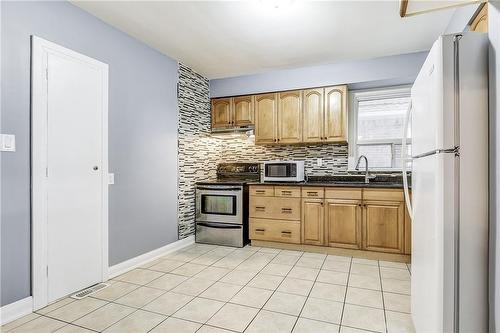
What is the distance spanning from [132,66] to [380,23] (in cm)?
262

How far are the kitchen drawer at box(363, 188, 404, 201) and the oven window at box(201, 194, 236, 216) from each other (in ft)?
5.67

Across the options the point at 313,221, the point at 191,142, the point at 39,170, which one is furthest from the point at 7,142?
the point at 313,221

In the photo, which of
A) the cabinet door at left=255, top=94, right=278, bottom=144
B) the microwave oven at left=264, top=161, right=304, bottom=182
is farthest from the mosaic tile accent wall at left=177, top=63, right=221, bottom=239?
the microwave oven at left=264, top=161, right=304, bottom=182

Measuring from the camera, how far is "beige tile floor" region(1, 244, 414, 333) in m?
1.92

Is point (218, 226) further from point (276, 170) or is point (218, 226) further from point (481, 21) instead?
point (481, 21)

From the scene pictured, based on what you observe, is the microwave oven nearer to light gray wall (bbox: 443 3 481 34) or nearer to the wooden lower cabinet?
the wooden lower cabinet

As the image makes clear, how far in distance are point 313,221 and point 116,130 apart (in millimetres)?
2535

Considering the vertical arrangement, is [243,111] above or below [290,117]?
above

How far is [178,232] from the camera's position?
3.80m

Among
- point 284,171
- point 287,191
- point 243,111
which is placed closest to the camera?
point 287,191

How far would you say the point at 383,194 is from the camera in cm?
329

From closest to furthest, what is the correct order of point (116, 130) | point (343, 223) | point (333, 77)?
point (116, 130)
point (343, 223)
point (333, 77)

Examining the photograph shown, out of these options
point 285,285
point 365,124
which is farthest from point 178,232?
point 365,124

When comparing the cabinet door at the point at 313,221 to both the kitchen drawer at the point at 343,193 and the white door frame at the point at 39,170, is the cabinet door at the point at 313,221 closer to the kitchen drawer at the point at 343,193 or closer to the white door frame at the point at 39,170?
the kitchen drawer at the point at 343,193
